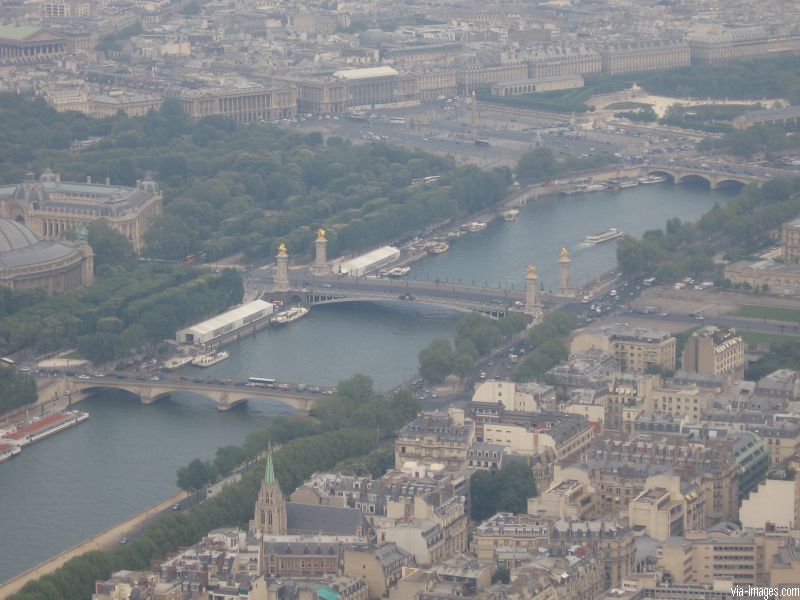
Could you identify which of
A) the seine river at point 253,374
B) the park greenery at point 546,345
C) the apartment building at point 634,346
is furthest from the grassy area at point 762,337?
the seine river at point 253,374

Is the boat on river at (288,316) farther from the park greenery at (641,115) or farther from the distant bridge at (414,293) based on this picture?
the park greenery at (641,115)

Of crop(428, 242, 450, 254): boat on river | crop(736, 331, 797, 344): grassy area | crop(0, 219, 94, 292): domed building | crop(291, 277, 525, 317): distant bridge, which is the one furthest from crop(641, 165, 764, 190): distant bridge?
crop(0, 219, 94, 292): domed building

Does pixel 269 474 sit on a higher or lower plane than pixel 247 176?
higher

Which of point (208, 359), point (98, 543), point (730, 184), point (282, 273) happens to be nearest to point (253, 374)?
point (208, 359)

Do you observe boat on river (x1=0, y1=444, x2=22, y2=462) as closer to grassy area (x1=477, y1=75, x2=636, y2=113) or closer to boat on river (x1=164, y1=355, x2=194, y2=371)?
boat on river (x1=164, y1=355, x2=194, y2=371)

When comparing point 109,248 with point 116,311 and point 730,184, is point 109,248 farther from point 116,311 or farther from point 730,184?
point 730,184

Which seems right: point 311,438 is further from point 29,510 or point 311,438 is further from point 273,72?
point 273,72

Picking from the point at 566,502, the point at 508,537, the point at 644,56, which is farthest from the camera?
the point at 644,56
